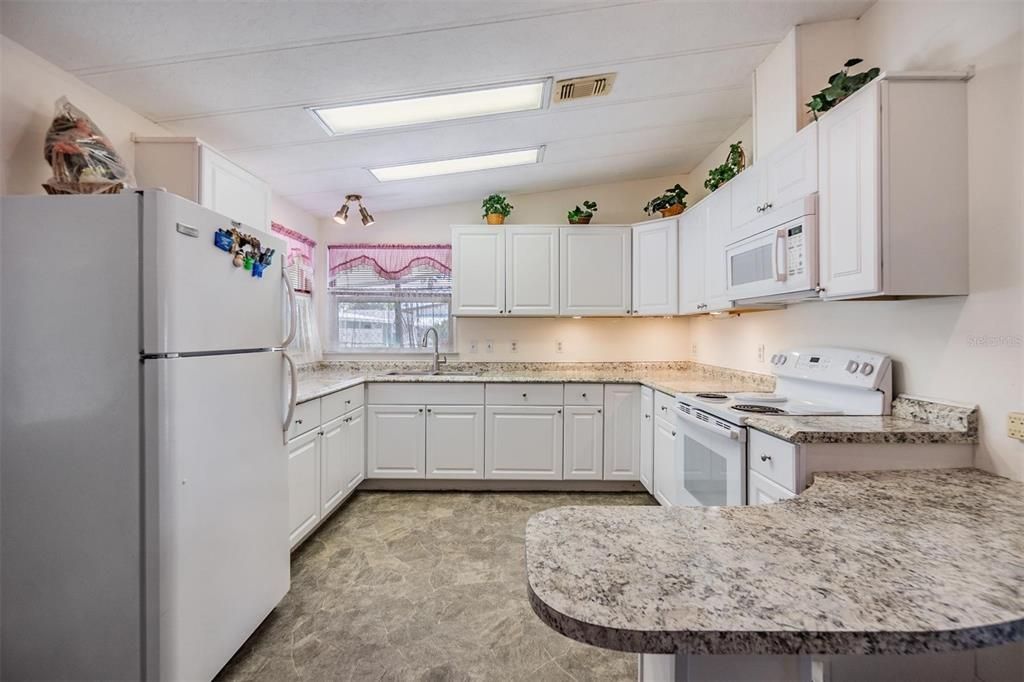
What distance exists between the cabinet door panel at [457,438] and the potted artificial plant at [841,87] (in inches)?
106

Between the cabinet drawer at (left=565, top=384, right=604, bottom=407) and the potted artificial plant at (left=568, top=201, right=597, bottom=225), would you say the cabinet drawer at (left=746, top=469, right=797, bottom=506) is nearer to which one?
the cabinet drawer at (left=565, top=384, right=604, bottom=407)

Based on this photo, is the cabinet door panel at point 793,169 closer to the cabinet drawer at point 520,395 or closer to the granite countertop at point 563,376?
the granite countertop at point 563,376

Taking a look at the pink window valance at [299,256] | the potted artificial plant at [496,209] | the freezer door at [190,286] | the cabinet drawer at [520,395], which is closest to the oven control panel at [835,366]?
the cabinet drawer at [520,395]

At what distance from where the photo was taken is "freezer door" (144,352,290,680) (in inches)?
51.3

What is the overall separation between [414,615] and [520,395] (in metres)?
1.70

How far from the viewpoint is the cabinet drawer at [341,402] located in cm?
264

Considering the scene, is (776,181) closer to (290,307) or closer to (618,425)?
(618,425)

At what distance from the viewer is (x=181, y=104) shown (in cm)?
195

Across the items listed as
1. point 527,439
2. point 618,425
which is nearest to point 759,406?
point 618,425

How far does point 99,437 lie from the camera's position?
1318 millimetres

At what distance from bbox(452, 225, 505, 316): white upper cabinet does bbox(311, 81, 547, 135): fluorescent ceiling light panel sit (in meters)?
1.20

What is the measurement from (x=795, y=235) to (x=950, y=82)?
0.64 m

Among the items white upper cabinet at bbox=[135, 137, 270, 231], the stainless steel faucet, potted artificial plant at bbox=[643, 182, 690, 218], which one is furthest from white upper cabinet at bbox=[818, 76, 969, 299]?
the stainless steel faucet

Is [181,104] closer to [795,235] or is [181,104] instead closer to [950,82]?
[795,235]
